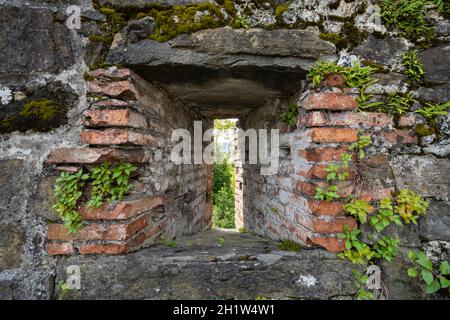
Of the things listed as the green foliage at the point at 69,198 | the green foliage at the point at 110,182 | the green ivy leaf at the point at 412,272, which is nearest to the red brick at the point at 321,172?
the green ivy leaf at the point at 412,272

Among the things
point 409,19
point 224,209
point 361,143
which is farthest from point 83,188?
point 224,209

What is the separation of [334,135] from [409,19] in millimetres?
874

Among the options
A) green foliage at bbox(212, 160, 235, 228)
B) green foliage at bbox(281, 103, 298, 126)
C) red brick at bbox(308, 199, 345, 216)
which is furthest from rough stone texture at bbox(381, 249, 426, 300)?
green foliage at bbox(212, 160, 235, 228)

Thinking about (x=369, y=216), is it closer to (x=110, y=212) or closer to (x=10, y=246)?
(x=110, y=212)

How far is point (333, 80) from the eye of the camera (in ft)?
4.84

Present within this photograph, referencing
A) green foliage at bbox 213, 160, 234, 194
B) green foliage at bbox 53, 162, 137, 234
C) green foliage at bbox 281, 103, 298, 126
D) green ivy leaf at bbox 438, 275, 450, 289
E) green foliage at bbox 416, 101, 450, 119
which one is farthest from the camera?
green foliage at bbox 213, 160, 234, 194

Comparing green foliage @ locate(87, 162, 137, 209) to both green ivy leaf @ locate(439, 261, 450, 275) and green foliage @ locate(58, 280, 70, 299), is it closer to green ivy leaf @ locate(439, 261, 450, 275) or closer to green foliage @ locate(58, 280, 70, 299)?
green foliage @ locate(58, 280, 70, 299)

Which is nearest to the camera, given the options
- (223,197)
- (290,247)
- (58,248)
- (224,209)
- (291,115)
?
(58,248)

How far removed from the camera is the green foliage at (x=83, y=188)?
4.49 ft

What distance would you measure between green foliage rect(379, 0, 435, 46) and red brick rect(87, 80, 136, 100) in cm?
159

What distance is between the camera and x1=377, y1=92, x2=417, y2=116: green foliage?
4.88 feet

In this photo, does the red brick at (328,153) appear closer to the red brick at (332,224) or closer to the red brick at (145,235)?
the red brick at (332,224)

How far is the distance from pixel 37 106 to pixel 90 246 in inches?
33.8

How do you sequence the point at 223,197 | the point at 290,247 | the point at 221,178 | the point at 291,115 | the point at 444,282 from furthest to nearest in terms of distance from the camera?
the point at 221,178
the point at 223,197
the point at 291,115
the point at 290,247
the point at 444,282
